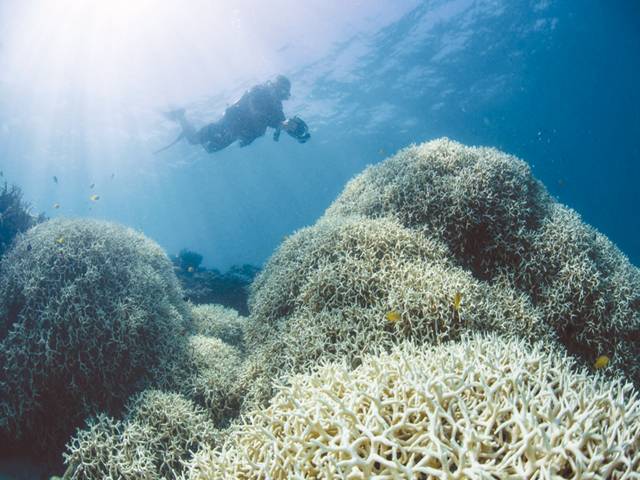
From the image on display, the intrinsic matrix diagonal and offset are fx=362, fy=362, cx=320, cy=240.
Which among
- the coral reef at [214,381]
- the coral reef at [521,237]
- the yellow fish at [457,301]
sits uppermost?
the coral reef at [521,237]

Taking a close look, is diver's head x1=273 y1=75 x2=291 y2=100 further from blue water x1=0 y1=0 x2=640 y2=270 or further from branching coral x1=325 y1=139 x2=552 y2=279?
branching coral x1=325 y1=139 x2=552 y2=279

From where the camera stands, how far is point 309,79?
1198 inches

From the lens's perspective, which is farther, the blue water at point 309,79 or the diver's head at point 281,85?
the blue water at point 309,79

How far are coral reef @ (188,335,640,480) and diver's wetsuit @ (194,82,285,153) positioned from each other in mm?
12055

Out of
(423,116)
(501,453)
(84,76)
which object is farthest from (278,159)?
(501,453)

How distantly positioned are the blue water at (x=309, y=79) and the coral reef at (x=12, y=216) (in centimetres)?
139

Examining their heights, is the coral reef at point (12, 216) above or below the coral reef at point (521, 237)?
below

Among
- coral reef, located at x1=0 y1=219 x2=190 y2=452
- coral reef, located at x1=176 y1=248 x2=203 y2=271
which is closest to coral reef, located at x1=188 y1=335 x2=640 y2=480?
coral reef, located at x1=0 y1=219 x2=190 y2=452

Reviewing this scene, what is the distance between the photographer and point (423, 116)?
41719mm

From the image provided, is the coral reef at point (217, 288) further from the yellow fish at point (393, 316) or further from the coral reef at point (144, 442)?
the yellow fish at point (393, 316)

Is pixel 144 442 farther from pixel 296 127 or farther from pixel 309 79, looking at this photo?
pixel 309 79

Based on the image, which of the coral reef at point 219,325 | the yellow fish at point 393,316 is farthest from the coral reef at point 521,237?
the coral reef at point 219,325

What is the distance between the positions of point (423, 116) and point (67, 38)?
33.7 meters

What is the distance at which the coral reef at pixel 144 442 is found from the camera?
11.1 feet
